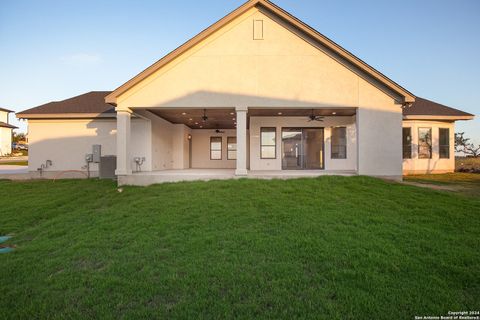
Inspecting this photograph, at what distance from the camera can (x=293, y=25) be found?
Answer: 1059cm

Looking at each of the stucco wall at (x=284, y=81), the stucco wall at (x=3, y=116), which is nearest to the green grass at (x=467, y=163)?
the stucco wall at (x=284, y=81)

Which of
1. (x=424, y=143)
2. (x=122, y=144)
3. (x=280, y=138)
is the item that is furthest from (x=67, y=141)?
(x=424, y=143)

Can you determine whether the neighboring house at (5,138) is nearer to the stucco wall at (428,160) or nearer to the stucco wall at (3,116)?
the stucco wall at (3,116)

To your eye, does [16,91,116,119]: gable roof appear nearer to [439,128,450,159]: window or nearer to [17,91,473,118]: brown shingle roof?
[17,91,473,118]: brown shingle roof

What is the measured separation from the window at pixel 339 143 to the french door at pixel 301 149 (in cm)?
80

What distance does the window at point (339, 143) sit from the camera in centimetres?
1483

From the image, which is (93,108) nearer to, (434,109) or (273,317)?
(273,317)

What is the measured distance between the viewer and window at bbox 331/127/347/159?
14.8 m

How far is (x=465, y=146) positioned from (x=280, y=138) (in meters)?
16.5

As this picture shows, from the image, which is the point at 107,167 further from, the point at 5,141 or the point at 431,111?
the point at 5,141

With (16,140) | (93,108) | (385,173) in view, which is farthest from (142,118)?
(16,140)

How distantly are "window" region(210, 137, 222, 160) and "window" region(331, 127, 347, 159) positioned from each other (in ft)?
28.9

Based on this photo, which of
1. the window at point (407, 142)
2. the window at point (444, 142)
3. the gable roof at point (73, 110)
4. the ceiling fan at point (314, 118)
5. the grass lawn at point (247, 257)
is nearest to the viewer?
the grass lawn at point (247, 257)

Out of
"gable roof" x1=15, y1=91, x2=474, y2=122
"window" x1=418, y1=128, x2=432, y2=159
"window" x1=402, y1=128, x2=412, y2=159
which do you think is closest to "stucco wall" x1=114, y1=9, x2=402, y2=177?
"gable roof" x1=15, y1=91, x2=474, y2=122
